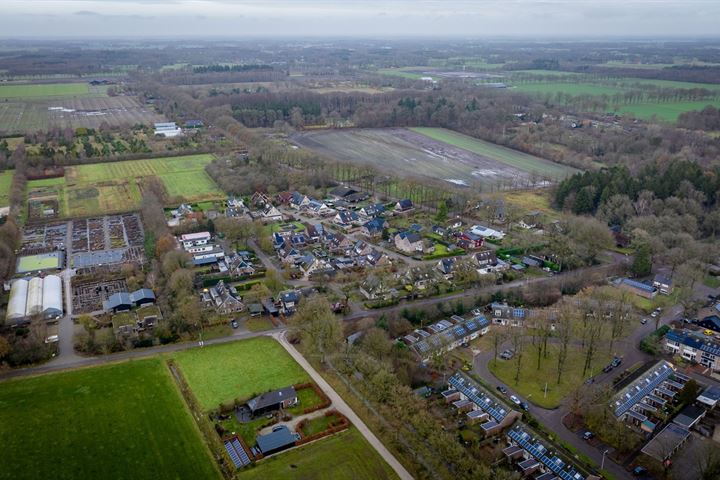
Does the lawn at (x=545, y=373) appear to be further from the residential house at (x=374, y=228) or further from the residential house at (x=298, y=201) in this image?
the residential house at (x=298, y=201)

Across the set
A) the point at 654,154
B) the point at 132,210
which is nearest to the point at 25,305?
the point at 132,210

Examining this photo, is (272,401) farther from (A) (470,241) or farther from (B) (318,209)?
(B) (318,209)

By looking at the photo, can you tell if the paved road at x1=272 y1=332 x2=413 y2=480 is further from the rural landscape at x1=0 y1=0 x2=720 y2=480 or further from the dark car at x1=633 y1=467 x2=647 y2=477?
the dark car at x1=633 y1=467 x2=647 y2=477

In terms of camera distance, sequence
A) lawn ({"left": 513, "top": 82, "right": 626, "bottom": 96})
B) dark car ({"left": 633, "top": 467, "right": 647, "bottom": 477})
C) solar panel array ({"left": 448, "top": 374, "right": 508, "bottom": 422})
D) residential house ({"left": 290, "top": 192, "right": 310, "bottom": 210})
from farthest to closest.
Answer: lawn ({"left": 513, "top": 82, "right": 626, "bottom": 96})
residential house ({"left": 290, "top": 192, "right": 310, "bottom": 210})
solar panel array ({"left": 448, "top": 374, "right": 508, "bottom": 422})
dark car ({"left": 633, "top": 467, "right": 647, "bottom": 477})

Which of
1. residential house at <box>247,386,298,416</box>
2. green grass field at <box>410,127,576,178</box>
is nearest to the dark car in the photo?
residential house at <box>247,386,298,416</box>

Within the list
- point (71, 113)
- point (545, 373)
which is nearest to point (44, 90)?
point (71, 113)

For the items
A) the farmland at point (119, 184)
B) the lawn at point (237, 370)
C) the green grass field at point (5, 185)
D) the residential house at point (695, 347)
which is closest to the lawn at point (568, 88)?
the farmland at point (119, 184)

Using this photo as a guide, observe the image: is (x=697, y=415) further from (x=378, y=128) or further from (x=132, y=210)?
(x=378, y=128)
